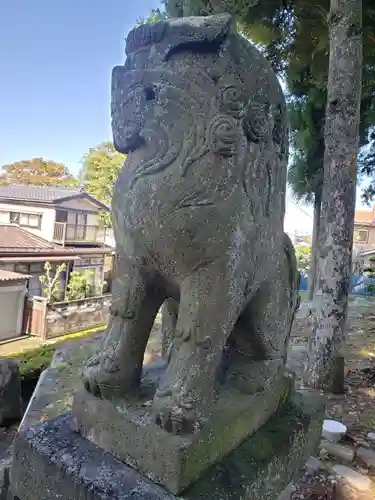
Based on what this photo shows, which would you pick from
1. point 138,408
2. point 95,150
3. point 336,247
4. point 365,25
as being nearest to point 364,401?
point 336,247

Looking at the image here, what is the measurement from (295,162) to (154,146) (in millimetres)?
7485

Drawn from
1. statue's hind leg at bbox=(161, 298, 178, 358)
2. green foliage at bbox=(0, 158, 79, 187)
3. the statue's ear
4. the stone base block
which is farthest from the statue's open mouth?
green foliage at bbox=(0, 158, 79, 187)

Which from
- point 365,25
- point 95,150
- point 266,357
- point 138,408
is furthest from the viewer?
point 95,150

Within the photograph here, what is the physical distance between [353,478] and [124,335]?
1.66 m

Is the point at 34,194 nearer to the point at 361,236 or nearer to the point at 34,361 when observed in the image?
the point at 34,361

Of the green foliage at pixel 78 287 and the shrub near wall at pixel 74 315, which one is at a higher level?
the green foliage at pixel 78 287

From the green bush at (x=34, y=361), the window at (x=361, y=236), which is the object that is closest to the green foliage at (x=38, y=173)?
the green bush at (x=34, y=361)

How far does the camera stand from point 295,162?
25.7 ft

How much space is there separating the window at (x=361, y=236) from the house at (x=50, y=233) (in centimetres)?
1542

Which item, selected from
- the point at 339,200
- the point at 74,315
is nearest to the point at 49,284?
the point at 74,315

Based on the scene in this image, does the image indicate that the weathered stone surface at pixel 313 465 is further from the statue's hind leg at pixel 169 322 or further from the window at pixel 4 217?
the window at pixel 4 217

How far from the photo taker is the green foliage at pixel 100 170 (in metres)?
16.2

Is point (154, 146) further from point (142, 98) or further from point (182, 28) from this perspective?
point (182, 28)

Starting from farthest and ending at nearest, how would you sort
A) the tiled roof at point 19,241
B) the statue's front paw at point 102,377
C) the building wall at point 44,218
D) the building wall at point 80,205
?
1. the building wall at point 80,205
2. the building wall at point 44,218
3. the tiled roof at point 19,241
4. the statue's front paw at point 102,377
